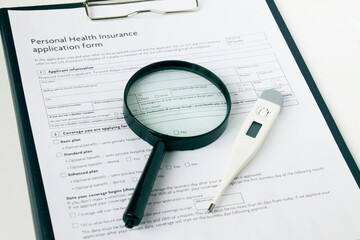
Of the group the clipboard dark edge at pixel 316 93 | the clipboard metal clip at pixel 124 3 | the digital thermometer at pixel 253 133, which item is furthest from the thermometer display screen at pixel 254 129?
the clipboard metal clip at pixel 124 3

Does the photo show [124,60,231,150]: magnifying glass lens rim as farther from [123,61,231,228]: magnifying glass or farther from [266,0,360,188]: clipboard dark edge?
[266,0,360,188]: clipboard dark edge

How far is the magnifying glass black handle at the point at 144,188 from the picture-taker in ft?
2.10

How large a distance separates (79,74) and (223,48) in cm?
26

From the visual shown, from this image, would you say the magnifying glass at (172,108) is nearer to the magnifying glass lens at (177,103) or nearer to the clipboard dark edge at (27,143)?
the magnifying glass lens at (177,103)

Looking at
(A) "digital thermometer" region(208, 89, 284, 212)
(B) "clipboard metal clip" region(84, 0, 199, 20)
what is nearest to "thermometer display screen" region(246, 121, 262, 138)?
(A) "digital thermometer" region(208, 89, 284, 212)

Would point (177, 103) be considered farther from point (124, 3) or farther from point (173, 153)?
point (124, 3)

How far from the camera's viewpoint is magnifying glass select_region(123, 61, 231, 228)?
2.34 ft

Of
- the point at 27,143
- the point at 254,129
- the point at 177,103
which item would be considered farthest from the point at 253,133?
the point at 27,143

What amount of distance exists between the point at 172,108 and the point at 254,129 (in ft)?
0.44

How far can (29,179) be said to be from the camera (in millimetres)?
695

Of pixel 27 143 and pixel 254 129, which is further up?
pixel 27 143

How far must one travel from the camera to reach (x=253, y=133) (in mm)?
764

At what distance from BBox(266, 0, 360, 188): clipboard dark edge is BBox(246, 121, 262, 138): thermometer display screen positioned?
0.43 ft

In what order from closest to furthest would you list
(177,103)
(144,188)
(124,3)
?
(144,188), (177,103), (124,3)
